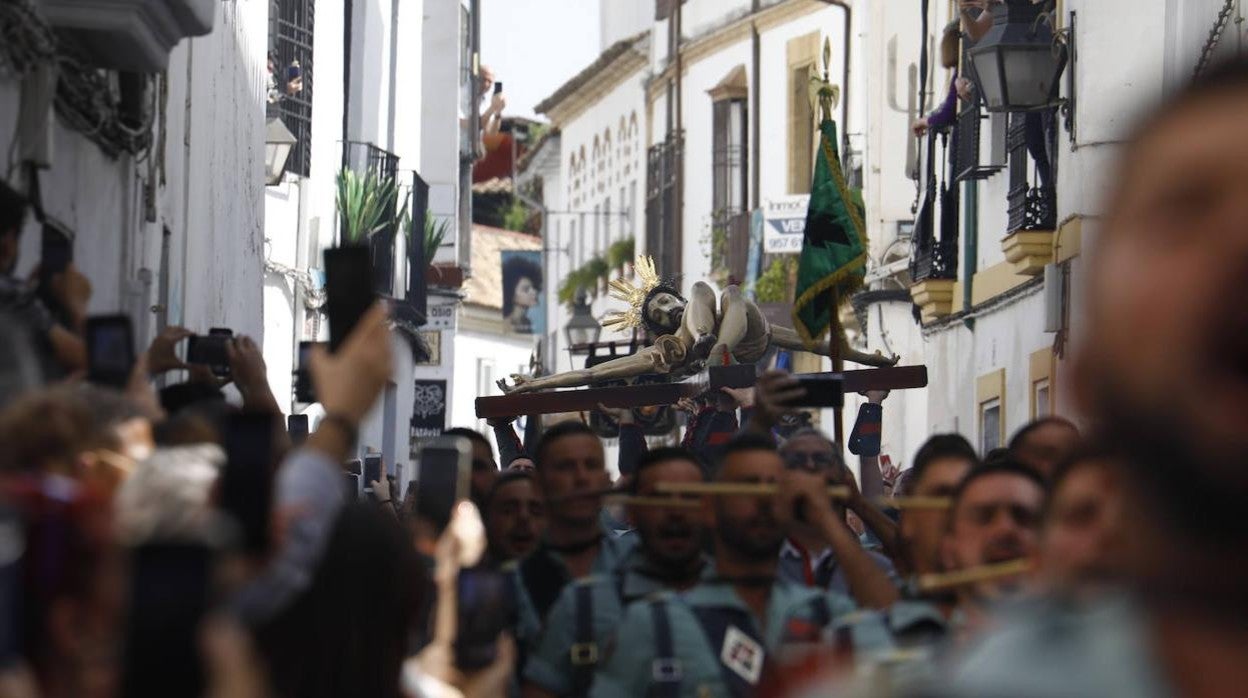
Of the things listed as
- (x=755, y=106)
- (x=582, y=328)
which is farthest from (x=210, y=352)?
(x=755, y=106)

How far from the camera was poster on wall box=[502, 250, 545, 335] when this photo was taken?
215ft

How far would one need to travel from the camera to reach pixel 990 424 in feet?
72.4

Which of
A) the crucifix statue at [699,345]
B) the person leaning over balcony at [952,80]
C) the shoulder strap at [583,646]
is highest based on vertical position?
the person leaning over balcony at [952,80]

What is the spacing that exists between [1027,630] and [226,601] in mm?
1815

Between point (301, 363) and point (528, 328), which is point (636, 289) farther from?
point (528, 328)

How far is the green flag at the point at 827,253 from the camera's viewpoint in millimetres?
13883

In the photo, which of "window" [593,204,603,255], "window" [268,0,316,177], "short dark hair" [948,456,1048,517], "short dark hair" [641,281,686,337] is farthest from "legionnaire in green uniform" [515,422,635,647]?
"window" [593,204,603,255]

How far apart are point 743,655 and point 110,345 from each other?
174 cm

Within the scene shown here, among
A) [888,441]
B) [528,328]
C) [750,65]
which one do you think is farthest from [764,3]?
[528,328]

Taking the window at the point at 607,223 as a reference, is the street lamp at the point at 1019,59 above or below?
below

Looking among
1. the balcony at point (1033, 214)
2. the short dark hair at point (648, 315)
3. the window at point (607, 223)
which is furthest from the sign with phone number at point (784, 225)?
the window at point (607, 223)

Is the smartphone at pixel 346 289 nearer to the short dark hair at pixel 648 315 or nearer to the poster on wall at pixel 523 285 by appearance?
the short dark hair at pixel 648 315

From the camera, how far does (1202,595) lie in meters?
1.34

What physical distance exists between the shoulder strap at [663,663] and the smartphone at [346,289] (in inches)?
73.8
